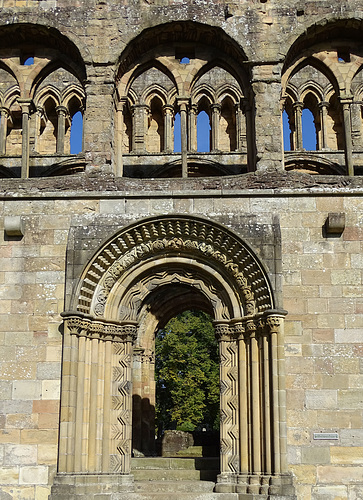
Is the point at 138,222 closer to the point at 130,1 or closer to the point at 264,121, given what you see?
the point at 264,121

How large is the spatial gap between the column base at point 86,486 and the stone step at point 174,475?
1017mm

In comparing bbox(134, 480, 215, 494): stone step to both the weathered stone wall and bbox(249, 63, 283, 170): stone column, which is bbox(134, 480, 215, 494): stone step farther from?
bbox(249, 63, 283, 170): stone column

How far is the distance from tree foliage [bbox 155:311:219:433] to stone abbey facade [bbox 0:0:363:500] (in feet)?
51.4

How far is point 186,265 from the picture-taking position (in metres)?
11.6

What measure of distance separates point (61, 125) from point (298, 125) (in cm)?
611

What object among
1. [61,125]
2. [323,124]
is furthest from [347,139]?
[61,125]

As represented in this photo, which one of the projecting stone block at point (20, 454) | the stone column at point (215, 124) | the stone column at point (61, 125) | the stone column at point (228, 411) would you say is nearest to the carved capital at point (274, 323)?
the stone column at point (228, 411)

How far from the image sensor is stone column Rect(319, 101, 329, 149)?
60.2ft

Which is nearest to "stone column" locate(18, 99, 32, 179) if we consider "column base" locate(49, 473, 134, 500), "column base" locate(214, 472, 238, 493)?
"column base" locate(49, 473, 134, 500)

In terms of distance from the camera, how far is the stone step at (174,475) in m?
11.6

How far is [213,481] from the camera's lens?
37.0 ft

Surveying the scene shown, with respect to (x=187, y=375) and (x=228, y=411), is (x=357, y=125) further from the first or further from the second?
(x=187, y=375)

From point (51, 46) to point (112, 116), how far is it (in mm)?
2037

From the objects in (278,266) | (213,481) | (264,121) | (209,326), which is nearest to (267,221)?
(278,266)
